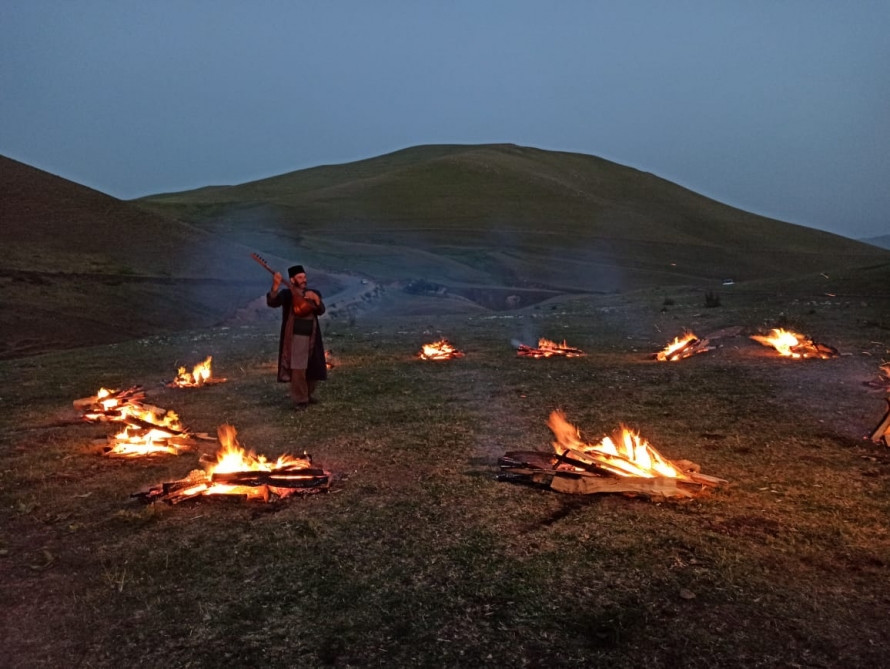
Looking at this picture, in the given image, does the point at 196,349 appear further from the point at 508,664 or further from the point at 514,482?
the point at 508,664

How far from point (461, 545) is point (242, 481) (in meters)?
2.17

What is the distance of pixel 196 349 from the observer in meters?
17.7

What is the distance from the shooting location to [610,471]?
19.8 ft

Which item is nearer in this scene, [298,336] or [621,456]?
[621,456]

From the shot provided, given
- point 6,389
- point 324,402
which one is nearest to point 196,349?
point 6,389

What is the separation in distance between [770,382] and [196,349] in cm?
1297

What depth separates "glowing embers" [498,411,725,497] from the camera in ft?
19.5

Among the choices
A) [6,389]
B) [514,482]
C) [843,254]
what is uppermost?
[843,254]

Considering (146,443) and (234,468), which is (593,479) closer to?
(234,468)

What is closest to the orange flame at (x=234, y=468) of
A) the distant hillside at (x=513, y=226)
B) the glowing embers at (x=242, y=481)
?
the glowing embers at (x=242, y=481)

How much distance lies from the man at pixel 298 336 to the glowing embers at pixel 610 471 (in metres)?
4.25

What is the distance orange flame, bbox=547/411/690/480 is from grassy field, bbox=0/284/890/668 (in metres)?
0.27

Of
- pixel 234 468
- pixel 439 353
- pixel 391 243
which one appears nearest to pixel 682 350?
pixel 439 353

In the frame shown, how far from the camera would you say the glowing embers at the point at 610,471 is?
19.5 feet
